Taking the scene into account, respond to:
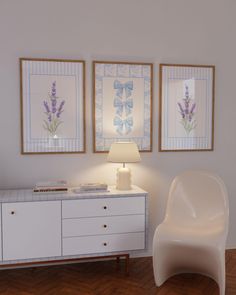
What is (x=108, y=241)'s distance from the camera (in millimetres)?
3236

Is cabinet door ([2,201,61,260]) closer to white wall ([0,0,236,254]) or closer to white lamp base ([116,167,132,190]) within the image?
white wall ([0,0,236,254])

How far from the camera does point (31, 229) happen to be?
307 centimetres

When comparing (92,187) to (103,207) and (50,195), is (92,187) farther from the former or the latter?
(50,195)

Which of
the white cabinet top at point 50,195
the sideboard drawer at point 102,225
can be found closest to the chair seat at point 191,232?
the sideboard drawer at point 102,225

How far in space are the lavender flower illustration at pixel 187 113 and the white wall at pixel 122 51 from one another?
259mm

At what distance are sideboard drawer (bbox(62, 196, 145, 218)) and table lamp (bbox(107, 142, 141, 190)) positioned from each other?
0.61 ft

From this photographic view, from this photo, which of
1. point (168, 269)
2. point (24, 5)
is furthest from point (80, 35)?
point (168, 269)

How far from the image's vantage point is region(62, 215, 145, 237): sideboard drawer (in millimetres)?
3150

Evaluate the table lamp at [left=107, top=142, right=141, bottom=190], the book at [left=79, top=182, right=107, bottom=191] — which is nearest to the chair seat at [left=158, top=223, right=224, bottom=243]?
the table lamp at [left=107, top=142, right=141, bottom=190]

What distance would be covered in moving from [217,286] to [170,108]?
5.60 feet

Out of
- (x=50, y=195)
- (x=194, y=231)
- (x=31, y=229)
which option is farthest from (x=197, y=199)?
(x=31, y=229)

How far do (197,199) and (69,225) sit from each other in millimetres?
1170

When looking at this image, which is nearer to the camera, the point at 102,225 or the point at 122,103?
the point at 102,225

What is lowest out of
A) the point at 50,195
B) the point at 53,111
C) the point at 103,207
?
the point at 103,207
